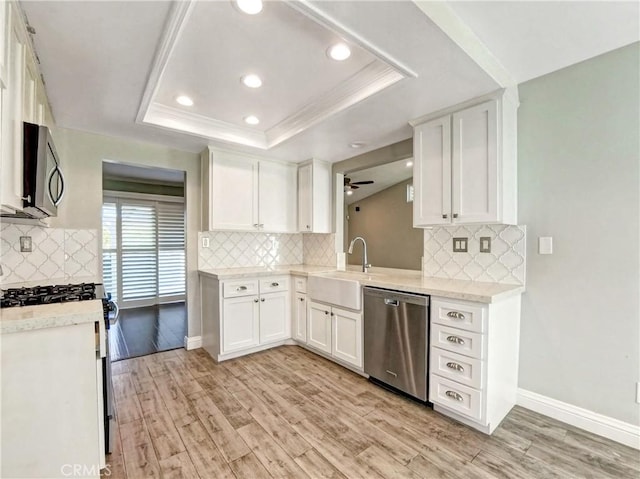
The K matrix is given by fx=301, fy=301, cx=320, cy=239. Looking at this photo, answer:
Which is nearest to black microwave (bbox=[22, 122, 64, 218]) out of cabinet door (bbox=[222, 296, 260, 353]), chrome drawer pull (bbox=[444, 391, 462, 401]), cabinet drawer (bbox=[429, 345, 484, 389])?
cabinet door (bbox=[222, 296, 260, 353])

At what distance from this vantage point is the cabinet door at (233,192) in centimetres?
323

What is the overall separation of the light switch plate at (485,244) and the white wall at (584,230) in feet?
0.88

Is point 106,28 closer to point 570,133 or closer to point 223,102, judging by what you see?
point 223,102

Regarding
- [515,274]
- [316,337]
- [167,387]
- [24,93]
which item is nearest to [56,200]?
[24,93]

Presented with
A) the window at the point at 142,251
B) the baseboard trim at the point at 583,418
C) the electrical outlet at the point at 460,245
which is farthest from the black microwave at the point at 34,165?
the window at the point at 142,251

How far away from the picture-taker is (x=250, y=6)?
142cm

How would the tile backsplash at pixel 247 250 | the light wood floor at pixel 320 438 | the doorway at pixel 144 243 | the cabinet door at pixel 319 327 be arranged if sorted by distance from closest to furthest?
the light wood floor at pixel 320 438 → the cabinet door at pixel 319 327 → the tile backsplash at pixel 247 250 → the doorway at pixel 144 243

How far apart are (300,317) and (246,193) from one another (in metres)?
1.53

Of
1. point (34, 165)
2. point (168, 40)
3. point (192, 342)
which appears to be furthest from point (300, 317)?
point (168, 40)

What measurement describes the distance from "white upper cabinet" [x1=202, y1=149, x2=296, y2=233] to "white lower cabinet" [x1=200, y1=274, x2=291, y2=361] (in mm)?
662

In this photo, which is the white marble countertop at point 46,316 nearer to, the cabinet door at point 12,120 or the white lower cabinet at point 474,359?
the cabinet door at point 12,120

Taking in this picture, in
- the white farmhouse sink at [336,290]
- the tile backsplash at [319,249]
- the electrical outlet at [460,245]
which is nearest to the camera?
the electrical outlet at [460,245]

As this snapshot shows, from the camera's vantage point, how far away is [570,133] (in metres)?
2.02

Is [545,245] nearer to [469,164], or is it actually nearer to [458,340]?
[469,164]
